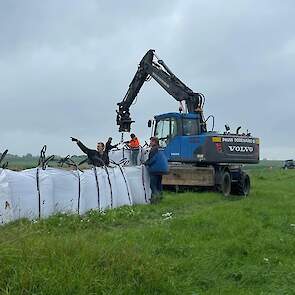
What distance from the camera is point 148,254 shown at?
8.15m

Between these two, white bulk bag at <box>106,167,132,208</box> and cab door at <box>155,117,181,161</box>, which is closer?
white bulk bag at <box>106,167,132,208</box>

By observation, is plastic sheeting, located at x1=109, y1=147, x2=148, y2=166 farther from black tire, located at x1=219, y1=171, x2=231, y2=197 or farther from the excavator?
black tire, located at x1=219, y1=171, x2=231, y2=197

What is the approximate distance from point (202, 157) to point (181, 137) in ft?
3.93

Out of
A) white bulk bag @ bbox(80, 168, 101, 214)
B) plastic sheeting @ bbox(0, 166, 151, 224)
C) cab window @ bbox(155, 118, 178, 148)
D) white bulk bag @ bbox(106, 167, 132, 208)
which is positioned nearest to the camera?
plastic sheeting @ bbox(0, 166, 151, 224)

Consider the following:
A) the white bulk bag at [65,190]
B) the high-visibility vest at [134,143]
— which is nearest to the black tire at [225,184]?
the high-visibility vest at [134,143]

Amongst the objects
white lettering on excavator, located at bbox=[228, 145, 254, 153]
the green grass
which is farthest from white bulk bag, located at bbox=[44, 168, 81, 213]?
white lettering on excavator, located at bbox=[228, 145, 254, 153]

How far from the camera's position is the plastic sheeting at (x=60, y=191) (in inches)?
414

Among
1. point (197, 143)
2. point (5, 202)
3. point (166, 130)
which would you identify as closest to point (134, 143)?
point (166, 130)

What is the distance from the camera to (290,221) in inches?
487

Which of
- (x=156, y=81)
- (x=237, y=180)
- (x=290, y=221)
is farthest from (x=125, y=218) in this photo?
(x=156, y=81)

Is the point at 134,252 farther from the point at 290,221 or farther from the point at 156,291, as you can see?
the point at 290,221

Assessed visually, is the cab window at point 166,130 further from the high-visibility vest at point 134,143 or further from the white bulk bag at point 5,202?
the white bulk bag at point 5,202

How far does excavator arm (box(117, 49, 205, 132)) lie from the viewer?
73.4 feet

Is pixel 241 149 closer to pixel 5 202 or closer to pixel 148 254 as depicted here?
pixel 5 202
